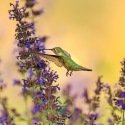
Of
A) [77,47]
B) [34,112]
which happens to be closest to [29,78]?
[34,112]

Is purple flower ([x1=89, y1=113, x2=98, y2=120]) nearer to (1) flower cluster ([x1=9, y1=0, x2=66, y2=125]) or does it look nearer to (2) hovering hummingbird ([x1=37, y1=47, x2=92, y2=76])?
(1) flower cluster ([x1=9, y1=0, x2=66, y2=125])

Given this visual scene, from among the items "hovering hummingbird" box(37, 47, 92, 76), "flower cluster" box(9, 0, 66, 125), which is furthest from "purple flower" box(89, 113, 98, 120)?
"hovering hummingbird" box(37, 47, 92, 76)

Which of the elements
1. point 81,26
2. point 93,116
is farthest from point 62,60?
point 81,26

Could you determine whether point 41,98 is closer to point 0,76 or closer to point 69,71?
point 69,71

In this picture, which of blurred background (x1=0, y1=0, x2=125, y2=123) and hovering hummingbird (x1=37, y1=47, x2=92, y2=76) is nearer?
hovering hummingbird (x1=37, y1=47, x2=92, y2=76)

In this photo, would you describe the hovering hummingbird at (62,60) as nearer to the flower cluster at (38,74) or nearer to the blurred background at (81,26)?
the flower cluster at (38,74)

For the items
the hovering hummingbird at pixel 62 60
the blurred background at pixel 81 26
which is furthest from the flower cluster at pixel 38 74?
the blurred background at pixel 81 26

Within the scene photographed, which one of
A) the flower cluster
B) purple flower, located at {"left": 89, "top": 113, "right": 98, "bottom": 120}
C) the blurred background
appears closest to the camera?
the flower cluster

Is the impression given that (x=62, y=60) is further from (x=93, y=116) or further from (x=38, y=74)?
(x=93, y=116)

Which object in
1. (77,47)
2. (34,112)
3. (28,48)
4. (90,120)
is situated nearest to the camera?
(28,48)

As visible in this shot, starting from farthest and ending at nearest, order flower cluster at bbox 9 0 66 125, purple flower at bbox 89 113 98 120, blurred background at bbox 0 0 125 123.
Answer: blurred background at bbox 0 0 125 123 → purple flower at bbox 89 113 98 120 → flower cluster at bbox 9 0 66 125

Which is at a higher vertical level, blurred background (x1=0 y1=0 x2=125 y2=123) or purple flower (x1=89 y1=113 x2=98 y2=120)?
blurred background (x1=0 y1=0 x2=125 y2=123)
